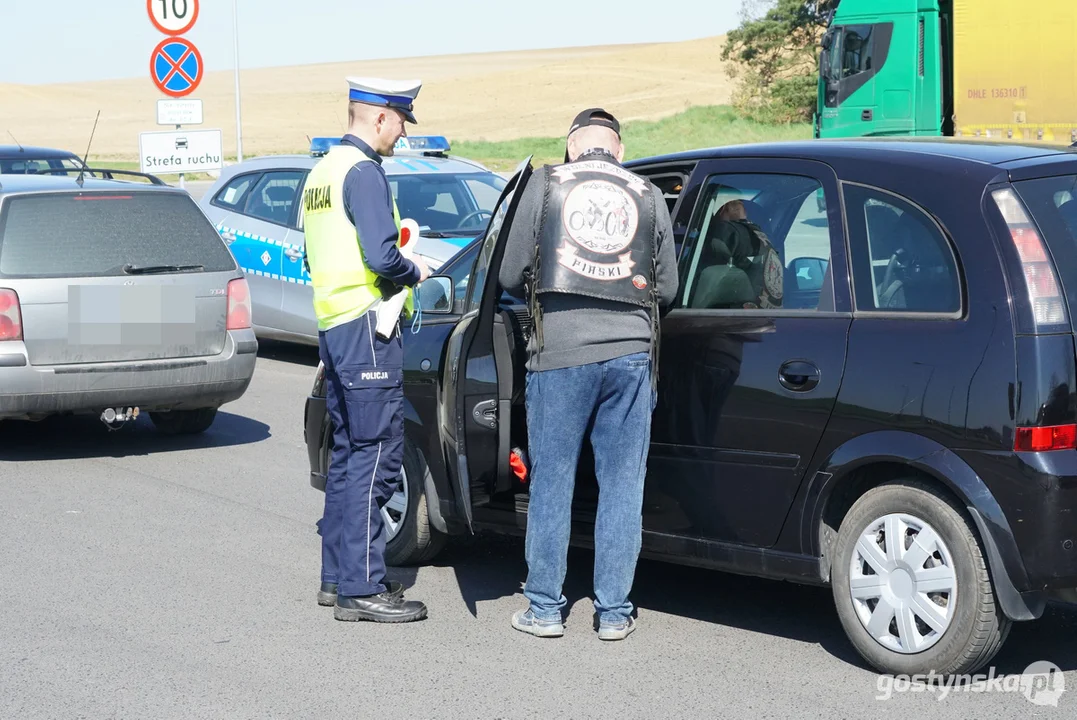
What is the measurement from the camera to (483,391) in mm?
5191

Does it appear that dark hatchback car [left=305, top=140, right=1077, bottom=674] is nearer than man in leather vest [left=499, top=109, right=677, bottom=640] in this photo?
Yes

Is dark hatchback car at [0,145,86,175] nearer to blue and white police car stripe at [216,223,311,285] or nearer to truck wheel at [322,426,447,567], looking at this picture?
blue and white police car stripe at [216,223,311,285]

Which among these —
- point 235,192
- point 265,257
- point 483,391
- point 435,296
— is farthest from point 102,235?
point 483,391

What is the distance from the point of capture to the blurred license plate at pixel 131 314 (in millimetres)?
8094

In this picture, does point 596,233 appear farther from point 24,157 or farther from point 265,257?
point 24,157

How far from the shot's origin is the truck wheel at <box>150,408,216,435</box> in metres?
9.25

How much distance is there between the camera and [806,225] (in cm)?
493

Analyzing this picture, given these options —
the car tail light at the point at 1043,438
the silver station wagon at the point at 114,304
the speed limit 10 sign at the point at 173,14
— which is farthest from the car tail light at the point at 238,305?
the speed limit 10 sign at the point at 173,14

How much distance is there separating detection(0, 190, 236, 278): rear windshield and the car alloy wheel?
17.2 feet

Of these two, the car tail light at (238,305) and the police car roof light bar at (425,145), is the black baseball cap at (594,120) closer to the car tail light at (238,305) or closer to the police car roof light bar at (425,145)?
the car tail light at (238,305)

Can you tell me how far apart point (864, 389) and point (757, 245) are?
786 mm

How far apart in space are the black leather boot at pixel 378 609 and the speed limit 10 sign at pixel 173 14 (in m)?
11.2

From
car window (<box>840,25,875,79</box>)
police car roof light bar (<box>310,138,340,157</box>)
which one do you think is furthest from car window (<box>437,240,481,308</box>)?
car window (<box>840,25,875,79</box>)

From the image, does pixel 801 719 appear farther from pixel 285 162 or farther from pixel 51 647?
pixel 285 162
